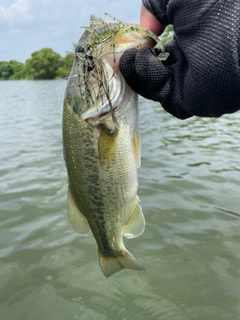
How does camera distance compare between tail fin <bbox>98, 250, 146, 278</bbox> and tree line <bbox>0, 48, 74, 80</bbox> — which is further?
tree line <bbox>0, 48, 74, 80</bbox>

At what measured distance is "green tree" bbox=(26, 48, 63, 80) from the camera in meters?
95.2

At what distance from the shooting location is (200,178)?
22.4 ft

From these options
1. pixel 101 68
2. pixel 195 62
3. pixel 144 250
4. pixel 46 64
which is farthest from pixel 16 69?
pixel 195 62

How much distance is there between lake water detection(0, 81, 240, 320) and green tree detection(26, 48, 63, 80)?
90.8 metres

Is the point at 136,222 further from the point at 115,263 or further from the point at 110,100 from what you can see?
the point at 110,100

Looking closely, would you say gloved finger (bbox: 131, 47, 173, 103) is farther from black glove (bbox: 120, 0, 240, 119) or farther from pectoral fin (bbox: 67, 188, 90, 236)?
pectoral fin (bbox: 67, 188, 90, 236)

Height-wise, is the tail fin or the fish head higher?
the fish head

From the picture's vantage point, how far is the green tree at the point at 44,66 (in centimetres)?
9520

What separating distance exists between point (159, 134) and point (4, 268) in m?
7.71

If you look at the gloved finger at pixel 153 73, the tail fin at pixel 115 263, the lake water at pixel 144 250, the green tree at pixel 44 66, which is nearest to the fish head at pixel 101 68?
the gloved finger at pixel 153 73

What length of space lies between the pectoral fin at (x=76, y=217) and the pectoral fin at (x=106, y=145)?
0.52 m

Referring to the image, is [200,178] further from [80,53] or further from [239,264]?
[80,53]

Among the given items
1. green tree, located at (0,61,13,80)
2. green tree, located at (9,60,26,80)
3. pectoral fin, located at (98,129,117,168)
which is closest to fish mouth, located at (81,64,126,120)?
pectoral fin, located at (98,129,117,168)

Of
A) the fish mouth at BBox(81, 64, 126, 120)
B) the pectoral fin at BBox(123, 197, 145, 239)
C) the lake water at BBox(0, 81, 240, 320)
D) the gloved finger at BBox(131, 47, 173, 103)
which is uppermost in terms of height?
the gloved finger at BBox(131, 47, 173, 103)
